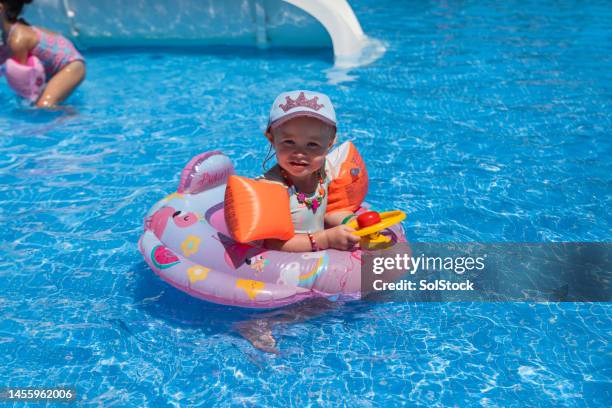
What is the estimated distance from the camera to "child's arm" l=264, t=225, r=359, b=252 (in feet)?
12.5

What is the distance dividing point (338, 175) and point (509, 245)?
55.2 inches

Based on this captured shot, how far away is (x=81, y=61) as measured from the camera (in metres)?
7.56

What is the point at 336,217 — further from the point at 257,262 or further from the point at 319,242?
the point at 257,262

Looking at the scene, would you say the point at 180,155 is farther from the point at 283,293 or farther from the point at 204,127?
the point at 283,293

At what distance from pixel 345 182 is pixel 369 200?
128 cm

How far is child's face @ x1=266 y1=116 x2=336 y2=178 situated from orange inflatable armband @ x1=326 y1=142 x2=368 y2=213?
0.36 m

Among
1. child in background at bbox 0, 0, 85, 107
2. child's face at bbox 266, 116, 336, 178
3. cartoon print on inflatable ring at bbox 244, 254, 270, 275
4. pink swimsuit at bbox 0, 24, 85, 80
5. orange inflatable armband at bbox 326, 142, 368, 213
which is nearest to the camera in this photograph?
child's face at bbox 266, 116, 336, 178

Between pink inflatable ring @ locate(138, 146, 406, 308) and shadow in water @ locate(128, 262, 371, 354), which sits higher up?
pink inflatable ring @ locate(138, 146, 406, 308)

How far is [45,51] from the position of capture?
290 inches

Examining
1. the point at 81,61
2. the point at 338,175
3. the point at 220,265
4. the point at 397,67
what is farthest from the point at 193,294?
the point at 397,67

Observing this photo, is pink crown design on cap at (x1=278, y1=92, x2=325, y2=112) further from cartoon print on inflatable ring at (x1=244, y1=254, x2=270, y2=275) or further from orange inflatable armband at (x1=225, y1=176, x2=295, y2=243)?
cartoon print on inflatable ring at (x1=244, y1=254, x2=270, y2=275)

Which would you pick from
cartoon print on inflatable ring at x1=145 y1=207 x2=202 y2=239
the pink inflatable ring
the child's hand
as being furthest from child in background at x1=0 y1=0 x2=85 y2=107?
the child's hand

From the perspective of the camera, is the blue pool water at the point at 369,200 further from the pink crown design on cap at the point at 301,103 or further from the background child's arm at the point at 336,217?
the pink crown design on cap at the point at 301,103

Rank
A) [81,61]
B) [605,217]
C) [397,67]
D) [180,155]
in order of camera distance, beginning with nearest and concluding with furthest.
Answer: [605,217]
[180,155]
[81,61]
[397,67]
